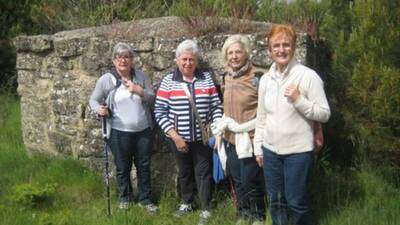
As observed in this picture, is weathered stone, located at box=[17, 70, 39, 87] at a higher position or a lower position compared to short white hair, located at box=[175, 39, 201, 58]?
lower

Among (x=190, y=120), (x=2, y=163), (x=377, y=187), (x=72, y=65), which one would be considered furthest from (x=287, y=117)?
(x=2, y=163)

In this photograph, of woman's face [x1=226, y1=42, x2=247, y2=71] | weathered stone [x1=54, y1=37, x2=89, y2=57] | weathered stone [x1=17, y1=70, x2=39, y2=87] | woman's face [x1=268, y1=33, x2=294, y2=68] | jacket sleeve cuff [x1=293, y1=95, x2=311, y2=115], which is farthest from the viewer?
weathered stone [x1=17, y1=70, x2=39, y2=87]

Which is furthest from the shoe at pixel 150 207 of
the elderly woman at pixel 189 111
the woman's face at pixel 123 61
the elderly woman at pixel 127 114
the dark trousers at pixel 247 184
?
the woman's face at pixel 123 61

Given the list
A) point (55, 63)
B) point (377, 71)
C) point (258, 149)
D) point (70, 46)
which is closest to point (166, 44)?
point (70, 46)

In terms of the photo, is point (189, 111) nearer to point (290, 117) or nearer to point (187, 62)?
point (187, 62)

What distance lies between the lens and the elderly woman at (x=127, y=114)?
18.1 feet

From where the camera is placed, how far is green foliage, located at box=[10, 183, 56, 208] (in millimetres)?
5730

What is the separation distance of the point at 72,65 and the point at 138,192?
1.72m

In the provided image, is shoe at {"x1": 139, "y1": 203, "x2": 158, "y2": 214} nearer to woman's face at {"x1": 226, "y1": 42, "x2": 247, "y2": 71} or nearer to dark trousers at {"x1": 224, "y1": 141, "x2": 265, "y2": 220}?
dark trousers at {"x1": 224, "y1": 141, "x2": 265, "y2": 220}

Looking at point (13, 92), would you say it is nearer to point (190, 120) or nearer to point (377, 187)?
point (190, 120)

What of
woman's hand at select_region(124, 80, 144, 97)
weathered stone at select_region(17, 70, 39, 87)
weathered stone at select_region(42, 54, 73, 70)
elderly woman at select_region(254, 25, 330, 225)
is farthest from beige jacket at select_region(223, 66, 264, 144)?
weathered stone at select_region(17, 70, 39, 87)

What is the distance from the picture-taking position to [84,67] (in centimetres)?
638

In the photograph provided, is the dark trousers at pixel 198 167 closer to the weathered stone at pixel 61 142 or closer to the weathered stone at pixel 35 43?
the weathered stone at pixel 61 142

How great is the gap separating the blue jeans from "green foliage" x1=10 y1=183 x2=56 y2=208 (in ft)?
8.11
